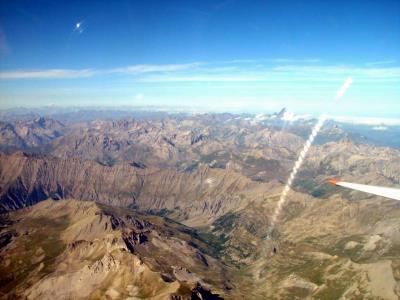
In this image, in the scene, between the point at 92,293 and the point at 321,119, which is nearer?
the point at 321,119

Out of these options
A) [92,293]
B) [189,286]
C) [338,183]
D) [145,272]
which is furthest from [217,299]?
[338,183]

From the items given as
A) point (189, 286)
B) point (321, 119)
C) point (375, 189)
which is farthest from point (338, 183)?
point (189, 286)

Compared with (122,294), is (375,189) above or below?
above

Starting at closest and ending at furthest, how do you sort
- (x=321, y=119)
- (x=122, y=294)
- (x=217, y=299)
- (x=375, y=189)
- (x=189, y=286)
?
(x=375, y=189) → (x=321, y=119) → (x=189, y=286) → (x=217, y=299) → (x=122, y=294)

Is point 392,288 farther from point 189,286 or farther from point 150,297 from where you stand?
point 150,297

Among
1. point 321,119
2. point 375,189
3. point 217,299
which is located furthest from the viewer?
point 217,299

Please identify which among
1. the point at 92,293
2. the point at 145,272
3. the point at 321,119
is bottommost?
the point at 92,293

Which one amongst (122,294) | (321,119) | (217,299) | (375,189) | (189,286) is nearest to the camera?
(375,189)

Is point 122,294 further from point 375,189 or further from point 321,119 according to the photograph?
point 375,189

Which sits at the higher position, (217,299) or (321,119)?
(321,119)
